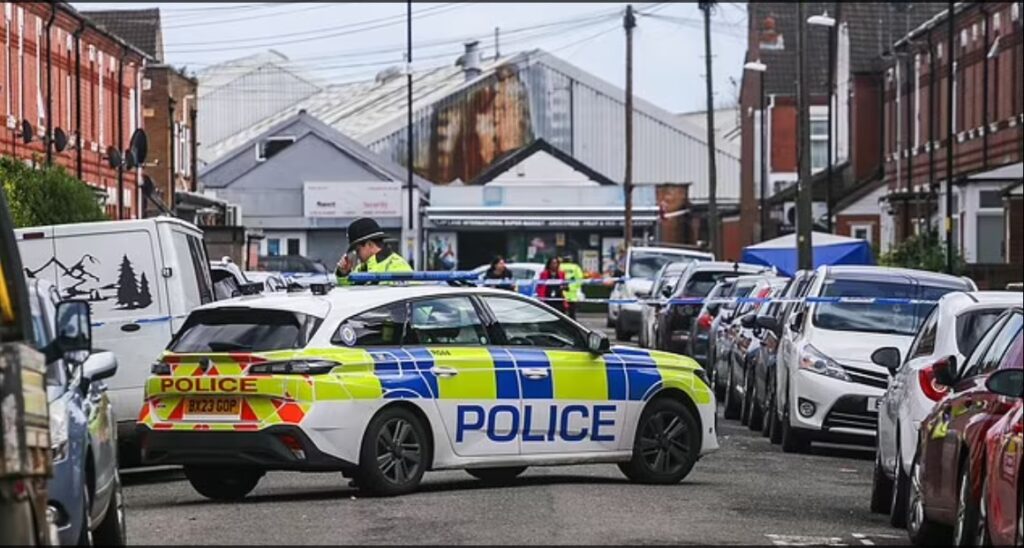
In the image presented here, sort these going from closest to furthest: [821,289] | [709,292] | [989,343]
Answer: [989,343], [821,289], [709,292]

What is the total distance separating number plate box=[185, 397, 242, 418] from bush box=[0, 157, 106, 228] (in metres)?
12.9

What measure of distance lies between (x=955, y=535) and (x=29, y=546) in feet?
17.8

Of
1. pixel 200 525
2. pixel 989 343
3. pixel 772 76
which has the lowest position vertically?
pixel 200 525

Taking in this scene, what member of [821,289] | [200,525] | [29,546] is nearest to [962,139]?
[821,289]

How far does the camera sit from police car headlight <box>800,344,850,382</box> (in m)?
20.1

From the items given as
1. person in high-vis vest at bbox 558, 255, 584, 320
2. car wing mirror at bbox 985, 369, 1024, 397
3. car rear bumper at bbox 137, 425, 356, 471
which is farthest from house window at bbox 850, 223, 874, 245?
car wing mirror at bbox 985, 369, 1024, 397

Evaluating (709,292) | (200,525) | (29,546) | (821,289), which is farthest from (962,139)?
(29,546)

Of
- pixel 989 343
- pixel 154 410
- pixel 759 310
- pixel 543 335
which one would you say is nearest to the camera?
pixel 989 343

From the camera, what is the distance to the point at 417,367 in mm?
15188

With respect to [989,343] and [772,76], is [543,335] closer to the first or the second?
[989,343]

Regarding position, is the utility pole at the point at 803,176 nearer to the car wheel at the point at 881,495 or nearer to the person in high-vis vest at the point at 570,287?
the person in high-vis vest at the point at 570,287

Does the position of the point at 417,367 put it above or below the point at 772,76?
below

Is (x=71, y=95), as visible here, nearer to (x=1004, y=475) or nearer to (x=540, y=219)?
(x=540, y=219)

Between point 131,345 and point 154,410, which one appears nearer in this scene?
point 154,410
